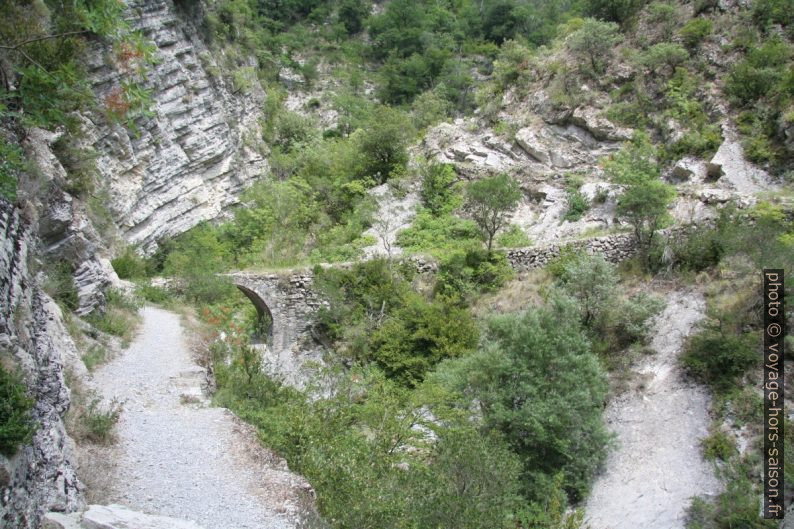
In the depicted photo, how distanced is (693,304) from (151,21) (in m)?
22.8

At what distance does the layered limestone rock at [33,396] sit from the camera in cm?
450

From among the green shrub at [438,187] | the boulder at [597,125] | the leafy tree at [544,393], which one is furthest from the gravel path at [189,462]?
the boulder at [597,125]

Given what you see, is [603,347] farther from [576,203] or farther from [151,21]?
[151,21]

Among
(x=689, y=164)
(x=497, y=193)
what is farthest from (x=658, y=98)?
(x=497, y=193)

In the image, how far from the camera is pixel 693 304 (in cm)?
1264

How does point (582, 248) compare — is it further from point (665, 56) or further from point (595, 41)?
point (595, 41)

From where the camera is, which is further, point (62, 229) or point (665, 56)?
point (665, 56)

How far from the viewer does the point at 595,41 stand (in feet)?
73.8

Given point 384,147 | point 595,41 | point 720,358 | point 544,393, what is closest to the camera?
point 720,358

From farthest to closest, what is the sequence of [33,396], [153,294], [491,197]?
1. [491,197]
2. [153,294]
3. [33,396]

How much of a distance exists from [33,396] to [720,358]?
11770 millimetres

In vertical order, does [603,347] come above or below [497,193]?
below

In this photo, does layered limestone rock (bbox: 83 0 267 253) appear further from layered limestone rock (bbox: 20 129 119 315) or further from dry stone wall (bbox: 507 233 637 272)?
dry stone wall (bbox: 507 233 637 272)

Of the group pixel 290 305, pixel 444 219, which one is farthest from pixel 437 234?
pixel 290 305
